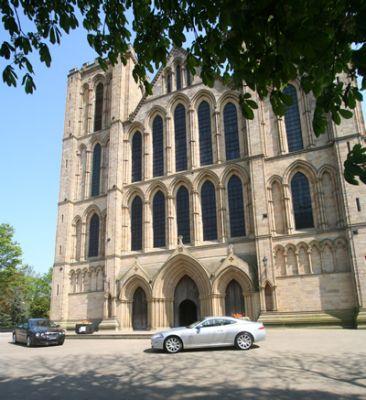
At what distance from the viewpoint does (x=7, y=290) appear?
41656mm

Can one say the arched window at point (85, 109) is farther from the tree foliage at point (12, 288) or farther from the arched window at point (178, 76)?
the tree foliage at point (12, 288)

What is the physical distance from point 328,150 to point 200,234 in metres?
9.54

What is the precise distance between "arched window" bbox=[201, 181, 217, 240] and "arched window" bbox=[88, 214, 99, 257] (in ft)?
30.3

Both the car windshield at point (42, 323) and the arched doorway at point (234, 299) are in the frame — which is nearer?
the car windshield at point (42, 323)

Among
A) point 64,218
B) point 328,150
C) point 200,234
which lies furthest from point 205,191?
point 64,218

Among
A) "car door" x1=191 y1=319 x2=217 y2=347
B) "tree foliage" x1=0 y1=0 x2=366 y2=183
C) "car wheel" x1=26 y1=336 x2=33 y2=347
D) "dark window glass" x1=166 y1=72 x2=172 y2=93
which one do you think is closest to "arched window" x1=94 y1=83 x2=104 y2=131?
"dark window glass" x1=166 y1=72 x2=172 y2=93

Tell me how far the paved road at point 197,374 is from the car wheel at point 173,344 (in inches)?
15.3

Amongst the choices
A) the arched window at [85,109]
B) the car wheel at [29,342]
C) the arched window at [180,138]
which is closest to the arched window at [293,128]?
the arched window at [180,138]

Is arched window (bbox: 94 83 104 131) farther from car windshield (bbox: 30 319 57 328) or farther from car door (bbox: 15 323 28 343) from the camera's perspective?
car door (bbox: 15 323 28 343)

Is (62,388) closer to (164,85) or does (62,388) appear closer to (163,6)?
(163,6)

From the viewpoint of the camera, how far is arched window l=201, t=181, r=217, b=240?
24.3 meters

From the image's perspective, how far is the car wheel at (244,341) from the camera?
41.3ft

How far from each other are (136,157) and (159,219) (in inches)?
235

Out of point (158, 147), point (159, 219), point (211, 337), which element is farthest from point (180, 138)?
point (211, 337)
